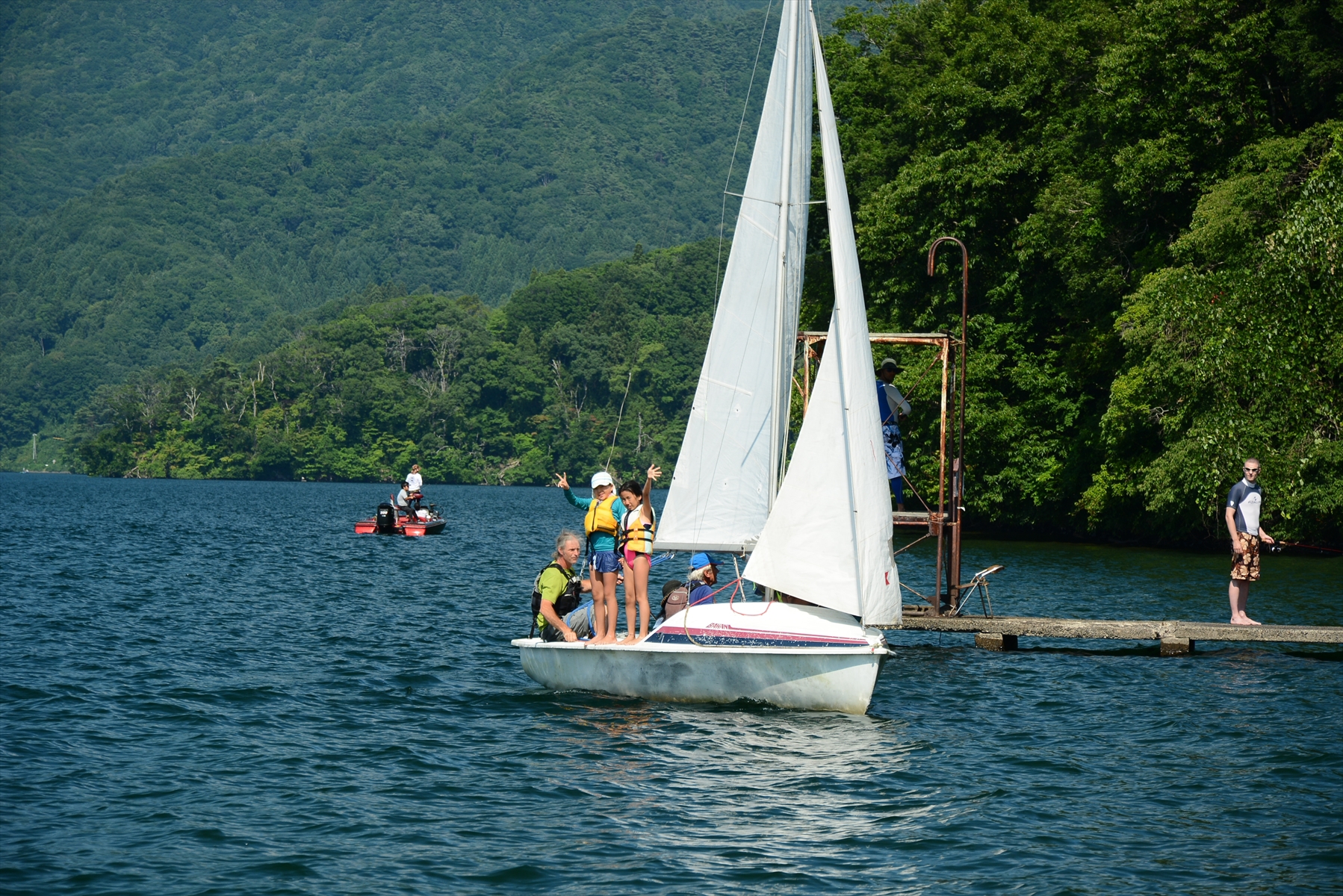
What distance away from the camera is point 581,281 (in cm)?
19438

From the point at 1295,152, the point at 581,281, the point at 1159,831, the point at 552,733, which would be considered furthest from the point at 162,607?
the point at 581,281

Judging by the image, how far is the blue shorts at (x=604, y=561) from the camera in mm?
19453

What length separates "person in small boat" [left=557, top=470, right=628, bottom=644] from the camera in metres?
19.5

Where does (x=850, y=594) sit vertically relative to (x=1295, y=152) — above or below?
below

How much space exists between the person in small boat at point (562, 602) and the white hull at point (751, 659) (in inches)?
26.6

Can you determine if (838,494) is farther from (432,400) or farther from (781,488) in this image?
(432,400)

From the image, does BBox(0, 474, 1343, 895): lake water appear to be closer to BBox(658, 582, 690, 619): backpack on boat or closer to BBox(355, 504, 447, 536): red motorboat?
BBox(658, 582, 690, 619): backpack on boat

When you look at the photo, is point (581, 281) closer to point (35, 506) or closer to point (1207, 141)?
point (35, 506)

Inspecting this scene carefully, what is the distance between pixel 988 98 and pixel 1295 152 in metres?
16.6

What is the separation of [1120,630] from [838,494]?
7810 mm

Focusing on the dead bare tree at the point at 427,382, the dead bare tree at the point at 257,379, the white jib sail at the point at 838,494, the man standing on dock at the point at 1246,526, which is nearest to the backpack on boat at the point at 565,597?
the white jib sail at the point at 838,494

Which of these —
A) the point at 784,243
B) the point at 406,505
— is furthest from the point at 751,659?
the point at 406,505

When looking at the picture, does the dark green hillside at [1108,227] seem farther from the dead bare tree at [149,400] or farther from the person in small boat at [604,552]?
the dead bare tree at [149,400]

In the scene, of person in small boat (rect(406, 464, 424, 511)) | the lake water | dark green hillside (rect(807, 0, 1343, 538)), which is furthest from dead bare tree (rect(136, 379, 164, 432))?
the lake water
